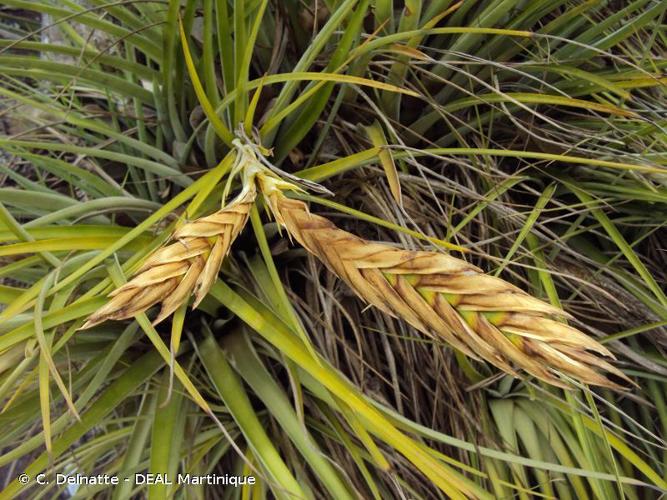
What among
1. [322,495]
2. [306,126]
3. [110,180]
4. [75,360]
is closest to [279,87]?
[306,126]

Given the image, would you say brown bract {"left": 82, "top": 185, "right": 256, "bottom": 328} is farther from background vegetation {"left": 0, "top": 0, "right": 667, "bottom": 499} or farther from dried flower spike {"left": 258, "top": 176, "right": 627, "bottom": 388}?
background vegetation {"left": 0, "top": 0, "right": 667, "bottom": 499}

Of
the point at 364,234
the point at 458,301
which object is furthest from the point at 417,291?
the point at 364,234

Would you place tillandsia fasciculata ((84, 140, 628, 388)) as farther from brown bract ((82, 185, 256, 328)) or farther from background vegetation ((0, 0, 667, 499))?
background vegetation ((0, 0, 667, 499))

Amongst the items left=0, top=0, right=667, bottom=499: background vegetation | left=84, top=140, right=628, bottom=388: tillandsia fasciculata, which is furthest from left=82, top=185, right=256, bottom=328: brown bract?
left=0, top=0, right=667, bottom=499: background vegetation

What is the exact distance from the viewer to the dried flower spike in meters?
0.34

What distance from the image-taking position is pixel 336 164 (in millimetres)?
675

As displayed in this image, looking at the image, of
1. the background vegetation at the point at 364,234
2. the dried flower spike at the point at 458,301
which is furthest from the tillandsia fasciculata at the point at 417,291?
the background vegetation at the point at 364,234

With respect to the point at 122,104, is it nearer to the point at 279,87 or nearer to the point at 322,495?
the point at 279,87

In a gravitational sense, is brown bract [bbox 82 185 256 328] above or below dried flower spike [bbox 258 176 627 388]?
above

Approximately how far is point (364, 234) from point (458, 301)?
45cm

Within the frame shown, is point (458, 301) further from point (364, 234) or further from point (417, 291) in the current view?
point (364, 234)

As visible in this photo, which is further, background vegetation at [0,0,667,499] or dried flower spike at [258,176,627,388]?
background vegetation at [0,0,667,499]

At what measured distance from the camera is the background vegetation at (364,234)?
67 centimetres

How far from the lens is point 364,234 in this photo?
0.82 metres
